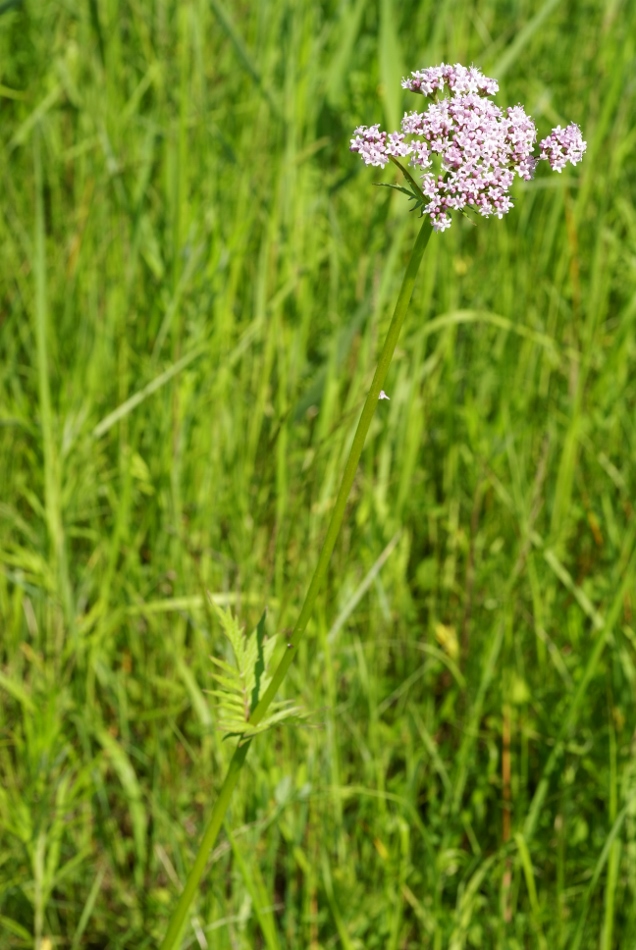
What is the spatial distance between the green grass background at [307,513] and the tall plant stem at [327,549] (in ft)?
1.92

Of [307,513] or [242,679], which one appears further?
[307,513]

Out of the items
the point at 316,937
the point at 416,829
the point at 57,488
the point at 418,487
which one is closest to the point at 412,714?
the point at 416,829

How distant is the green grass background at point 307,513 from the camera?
1.96m

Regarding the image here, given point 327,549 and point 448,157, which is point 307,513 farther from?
point 448,157

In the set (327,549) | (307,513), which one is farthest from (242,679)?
(307,513)

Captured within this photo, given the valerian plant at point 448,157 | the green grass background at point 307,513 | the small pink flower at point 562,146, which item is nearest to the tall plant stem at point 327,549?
the valerian plant at point 448,157

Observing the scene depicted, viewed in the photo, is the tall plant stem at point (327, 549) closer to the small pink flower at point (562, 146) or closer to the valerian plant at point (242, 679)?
the valerian plant at point (242, 679)

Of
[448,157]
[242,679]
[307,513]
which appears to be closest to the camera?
[448,157]

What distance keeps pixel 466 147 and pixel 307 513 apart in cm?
153

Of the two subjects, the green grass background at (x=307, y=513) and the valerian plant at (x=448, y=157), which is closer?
the valerian plant at (x=448, y=157)

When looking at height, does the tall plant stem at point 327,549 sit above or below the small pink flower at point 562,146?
below

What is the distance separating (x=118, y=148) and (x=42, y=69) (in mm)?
567

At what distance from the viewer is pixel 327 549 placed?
103 centimetres

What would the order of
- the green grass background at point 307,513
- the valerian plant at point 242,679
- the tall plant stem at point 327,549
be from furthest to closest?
the green grass background at point 307,513 < the valerian plant at point 242,679 < the tall plant stem at point 327,549
